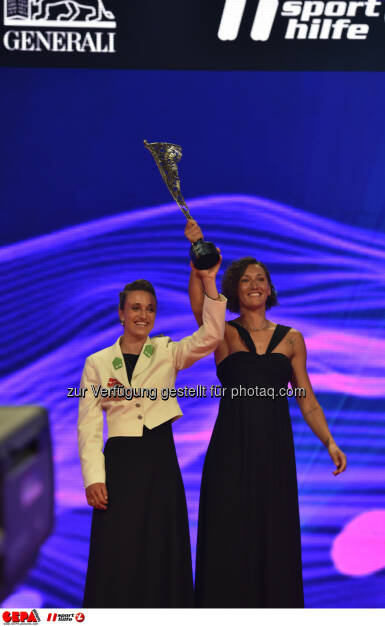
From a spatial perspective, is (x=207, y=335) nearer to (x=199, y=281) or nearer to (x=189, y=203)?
(x=199, y=281)

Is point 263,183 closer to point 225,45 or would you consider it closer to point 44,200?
point 225,45

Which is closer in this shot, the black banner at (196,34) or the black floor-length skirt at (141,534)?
the black floor-length skirt at (141,534)

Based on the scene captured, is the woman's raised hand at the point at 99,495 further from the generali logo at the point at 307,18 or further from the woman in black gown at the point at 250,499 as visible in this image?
the generali logo at the point at 307,18

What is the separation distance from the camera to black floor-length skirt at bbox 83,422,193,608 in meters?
3.23

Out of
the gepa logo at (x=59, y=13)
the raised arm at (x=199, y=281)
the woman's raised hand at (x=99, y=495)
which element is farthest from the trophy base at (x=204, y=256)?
the gepa logo at (x=59, y=13)

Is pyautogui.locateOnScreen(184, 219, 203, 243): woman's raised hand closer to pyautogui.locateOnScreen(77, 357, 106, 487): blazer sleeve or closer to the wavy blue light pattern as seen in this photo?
pyautogui.locateOnScreen(77, 357, 106, 487): blazer sleeve

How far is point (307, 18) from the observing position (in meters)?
4.32

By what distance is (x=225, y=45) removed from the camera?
14.2 feet

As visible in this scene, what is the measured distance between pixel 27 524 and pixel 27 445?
0.48 feet

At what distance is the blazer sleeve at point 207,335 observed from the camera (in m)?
3.36

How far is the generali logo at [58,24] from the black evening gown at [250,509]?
228cm

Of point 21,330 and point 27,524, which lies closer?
point 27,524

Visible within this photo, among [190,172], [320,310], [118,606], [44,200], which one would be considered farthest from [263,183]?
[118,606]
